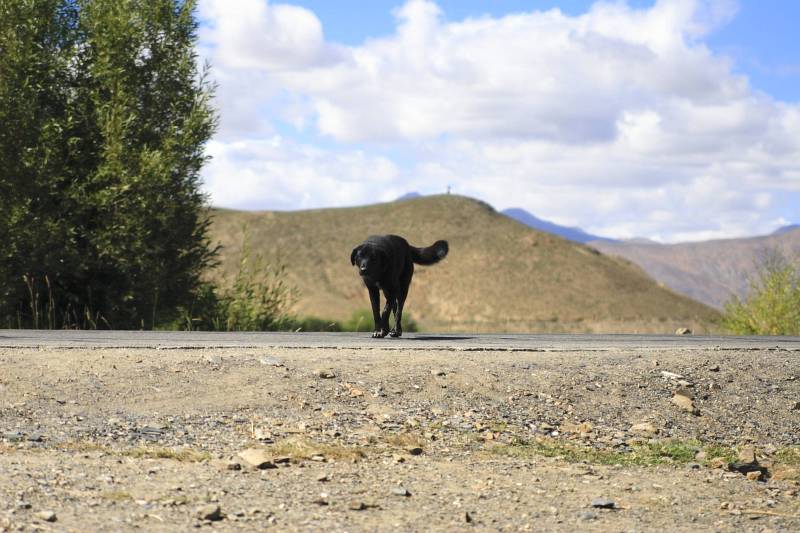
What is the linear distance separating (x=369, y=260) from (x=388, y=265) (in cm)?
46

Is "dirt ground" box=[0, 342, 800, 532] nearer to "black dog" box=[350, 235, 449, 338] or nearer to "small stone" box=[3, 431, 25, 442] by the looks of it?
"small stone" box=[3, 431, 25, 442]

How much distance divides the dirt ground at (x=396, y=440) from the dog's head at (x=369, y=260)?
6.15 feet

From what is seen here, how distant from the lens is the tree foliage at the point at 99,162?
21594 millimetres

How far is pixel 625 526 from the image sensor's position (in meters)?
6.83

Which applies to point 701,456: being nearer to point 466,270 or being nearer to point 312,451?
point 312,451

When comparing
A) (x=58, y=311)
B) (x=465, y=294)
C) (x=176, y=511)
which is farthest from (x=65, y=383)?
(x=465, y=294)

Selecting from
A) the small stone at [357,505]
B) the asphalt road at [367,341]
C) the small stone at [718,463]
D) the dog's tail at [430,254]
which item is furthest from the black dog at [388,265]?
the small stone at [357,505]

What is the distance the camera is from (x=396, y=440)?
8797 millimetres

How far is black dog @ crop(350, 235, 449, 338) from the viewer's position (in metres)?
13.6

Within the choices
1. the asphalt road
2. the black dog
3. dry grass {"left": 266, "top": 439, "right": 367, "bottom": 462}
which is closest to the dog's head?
the black dog

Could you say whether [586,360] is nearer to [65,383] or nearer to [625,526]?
[625,526]

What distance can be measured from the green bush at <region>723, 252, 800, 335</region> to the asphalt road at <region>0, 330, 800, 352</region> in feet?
15.9

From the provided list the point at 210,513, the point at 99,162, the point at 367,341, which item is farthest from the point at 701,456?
the point at 99,162

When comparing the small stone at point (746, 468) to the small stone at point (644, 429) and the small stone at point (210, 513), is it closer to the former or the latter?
the small stone at point (644, 429)
